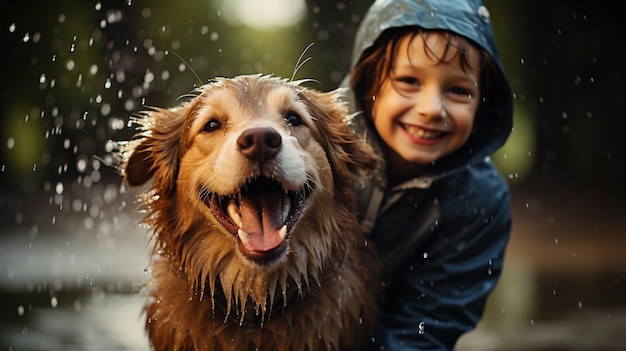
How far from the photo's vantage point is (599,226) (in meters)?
10.0

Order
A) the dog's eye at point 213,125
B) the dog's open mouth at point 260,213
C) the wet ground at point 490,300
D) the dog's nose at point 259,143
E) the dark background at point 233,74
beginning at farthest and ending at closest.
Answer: the dark background at point 233,74 < the wet ground at point 490,300 < the dog's eye at point 213,125 < the dog's open mouth at point 260,213 < the dog's nose at point 259,143

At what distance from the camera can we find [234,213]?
289 cm

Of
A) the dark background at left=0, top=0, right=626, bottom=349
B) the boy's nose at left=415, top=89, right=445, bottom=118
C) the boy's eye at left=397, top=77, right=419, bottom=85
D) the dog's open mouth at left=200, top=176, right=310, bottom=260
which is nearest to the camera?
the dog's open mouth at left=200, top=176, right=310, bottom=260

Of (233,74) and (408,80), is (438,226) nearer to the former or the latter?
(408,80)

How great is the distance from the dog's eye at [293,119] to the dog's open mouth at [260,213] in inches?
10.1

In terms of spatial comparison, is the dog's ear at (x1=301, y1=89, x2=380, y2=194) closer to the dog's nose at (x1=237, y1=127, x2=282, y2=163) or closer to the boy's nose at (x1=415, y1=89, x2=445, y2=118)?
the boy's nose at (x1=415, y1=89, x2=445, y2=118)

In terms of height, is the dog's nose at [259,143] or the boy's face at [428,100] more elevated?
the dog's nose at [259,143]

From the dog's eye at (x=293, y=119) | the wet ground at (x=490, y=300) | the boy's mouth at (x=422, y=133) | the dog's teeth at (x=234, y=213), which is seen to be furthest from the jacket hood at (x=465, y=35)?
the wet ground at (x=490, y=300)

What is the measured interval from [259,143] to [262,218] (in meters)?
0.30

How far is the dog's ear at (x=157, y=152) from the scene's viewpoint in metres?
3.13

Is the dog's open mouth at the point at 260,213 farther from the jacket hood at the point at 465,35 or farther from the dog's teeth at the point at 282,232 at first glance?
the jacket hood at the point at 465,35

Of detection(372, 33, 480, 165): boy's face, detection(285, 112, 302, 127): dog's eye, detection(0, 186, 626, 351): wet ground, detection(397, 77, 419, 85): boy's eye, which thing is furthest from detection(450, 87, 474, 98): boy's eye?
detection(0, 186, 626, 351): wet ground

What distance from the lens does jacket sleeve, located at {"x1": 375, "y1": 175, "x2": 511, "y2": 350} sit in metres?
3.47

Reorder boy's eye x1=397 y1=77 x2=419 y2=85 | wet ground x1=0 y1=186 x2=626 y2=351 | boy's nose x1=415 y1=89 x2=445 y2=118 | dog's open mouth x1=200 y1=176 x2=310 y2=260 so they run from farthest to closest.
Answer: wet ground x1=0 y1=186 x2=626 y2=351 → boy's eye x1=397 y1=77 x2=419 y2=85 → boy's nose x1=415 y1=89 x2=445 y2=118 → dog's open mouth x1=200 y1=176 x2=310 y2=260
